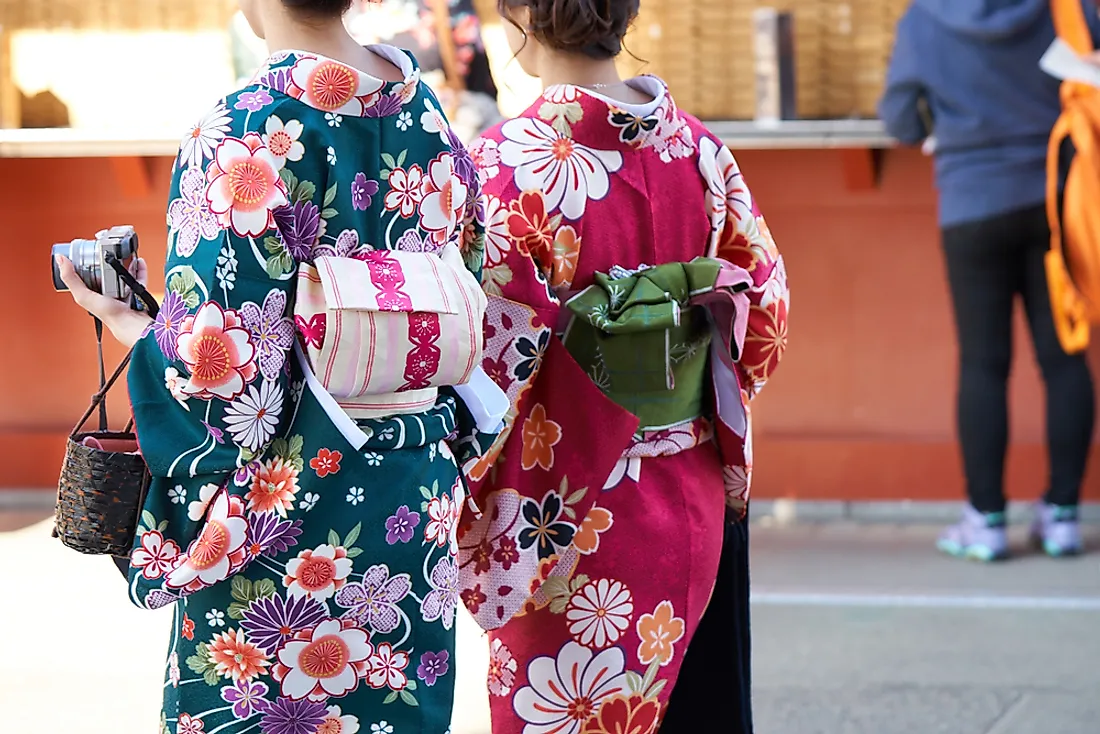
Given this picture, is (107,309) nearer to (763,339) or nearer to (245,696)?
(245,696)

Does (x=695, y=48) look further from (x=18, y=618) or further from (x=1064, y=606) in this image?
(x=18, y=618)

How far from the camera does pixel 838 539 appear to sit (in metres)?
4.48

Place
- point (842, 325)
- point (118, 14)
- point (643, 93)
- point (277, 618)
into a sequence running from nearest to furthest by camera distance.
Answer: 1. point (277, 618)
2. point (643, 93)
3. point (842, 325)
4. point (118, 14)

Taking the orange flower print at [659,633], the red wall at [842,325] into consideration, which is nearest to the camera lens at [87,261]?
the orange flower print at [659,633]

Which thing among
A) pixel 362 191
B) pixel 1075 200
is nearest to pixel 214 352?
pixel 362 191

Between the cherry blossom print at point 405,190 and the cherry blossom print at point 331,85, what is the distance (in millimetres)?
88

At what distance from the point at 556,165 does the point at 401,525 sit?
61cm

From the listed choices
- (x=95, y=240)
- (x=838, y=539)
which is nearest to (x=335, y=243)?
(x=95, y=240)

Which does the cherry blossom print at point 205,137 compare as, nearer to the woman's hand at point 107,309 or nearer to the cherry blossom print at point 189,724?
the woman's hand at point 107,309

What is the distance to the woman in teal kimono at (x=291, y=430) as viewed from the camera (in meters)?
1.49

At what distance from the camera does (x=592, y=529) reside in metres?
1.97

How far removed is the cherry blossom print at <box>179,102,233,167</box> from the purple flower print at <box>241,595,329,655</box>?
1.68 feet

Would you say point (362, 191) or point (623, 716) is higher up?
point (362, 191)

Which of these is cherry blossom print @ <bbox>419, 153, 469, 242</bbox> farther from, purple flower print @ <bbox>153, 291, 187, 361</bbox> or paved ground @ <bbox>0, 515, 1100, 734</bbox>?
paved ground @ <bbox>0, 515, 1100, 734</bbox>
